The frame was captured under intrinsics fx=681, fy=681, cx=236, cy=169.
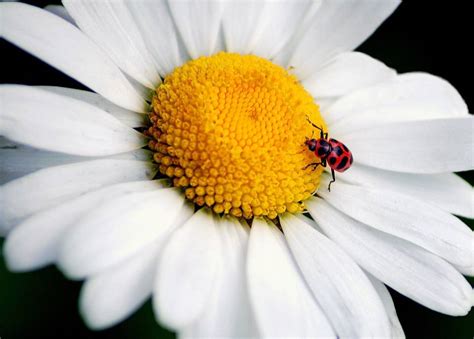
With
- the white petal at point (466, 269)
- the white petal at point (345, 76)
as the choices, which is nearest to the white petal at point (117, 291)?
the white petal at point (466, 269)

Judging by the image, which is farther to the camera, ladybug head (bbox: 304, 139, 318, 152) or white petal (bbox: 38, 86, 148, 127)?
ladybug head (bbox: 304, 139, 318, 152)

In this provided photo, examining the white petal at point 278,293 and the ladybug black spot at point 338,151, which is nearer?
the white petal at point 278,293

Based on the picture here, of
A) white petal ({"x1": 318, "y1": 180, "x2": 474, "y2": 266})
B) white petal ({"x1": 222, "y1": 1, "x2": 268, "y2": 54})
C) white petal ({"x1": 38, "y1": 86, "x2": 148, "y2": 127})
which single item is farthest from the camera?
white petal ({"x1": 222, "y1": 1, "x2": 268, "y2": 54})

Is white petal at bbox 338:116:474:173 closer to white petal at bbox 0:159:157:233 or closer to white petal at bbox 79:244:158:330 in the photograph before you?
white petal at bbox 0:159:157:233

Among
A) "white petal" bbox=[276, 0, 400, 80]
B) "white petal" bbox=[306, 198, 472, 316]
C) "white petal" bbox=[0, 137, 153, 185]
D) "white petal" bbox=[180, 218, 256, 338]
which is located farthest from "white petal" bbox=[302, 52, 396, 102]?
"white petal" bbox=[0, 137, 153, 185]

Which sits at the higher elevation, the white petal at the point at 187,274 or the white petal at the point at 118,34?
the white petal at the point at 118,34

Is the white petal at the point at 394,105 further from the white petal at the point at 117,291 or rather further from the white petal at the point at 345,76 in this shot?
the white petal at the point at 117,291
